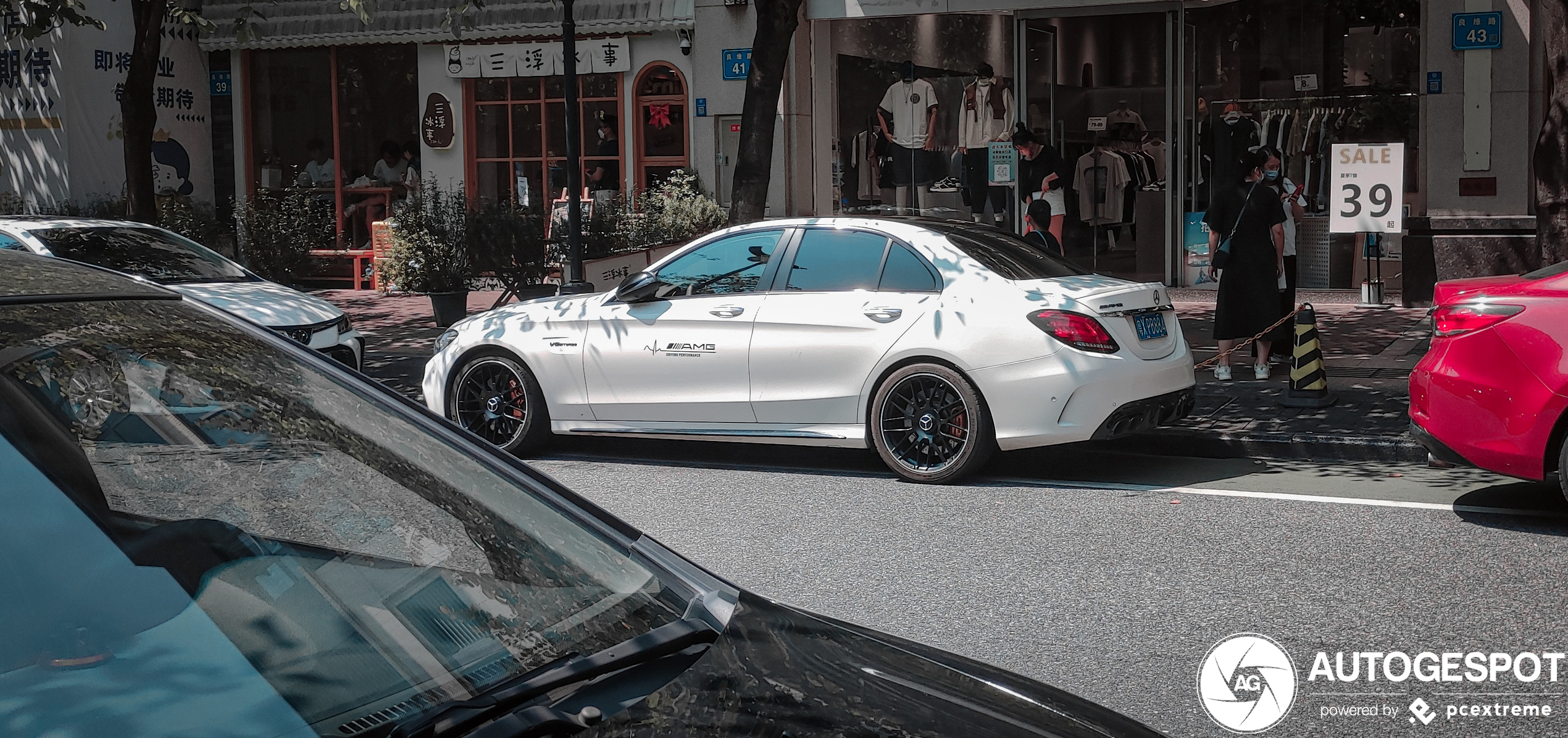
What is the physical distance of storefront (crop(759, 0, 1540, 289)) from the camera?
58.0 ft

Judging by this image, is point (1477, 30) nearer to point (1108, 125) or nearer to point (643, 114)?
point (1108, 125)

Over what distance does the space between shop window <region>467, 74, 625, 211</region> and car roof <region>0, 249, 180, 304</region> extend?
60.8 feet

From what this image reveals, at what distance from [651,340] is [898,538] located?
282 cm

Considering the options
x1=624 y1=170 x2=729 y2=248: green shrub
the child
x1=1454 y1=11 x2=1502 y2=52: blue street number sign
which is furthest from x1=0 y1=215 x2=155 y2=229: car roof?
x1=1454 y1=11 x2=1502 y2=52: blue street number sign

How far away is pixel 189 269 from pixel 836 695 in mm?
11389

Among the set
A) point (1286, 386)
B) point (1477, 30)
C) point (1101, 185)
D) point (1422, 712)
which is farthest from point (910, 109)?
point (1422, 712)

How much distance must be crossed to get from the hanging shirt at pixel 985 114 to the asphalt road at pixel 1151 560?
33.6ft

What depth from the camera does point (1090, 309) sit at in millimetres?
8523

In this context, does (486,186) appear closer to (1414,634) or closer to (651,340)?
(651,340)

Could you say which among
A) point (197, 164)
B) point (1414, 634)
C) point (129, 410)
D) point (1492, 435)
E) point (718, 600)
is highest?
point (197, 164)

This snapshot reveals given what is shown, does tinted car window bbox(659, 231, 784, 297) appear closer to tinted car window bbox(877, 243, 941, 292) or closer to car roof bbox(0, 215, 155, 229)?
tinted car window bbox(877, 243, 941, 292)

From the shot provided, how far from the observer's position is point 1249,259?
11.7 metres

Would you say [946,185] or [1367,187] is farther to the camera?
[946,185]

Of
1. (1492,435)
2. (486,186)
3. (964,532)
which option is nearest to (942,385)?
(964,532)
